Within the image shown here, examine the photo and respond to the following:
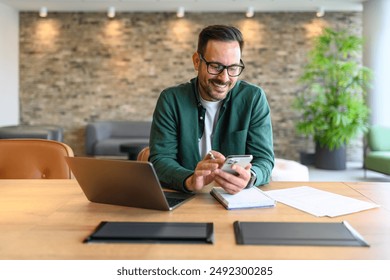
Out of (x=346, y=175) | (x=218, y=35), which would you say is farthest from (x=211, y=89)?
(x=346, y=175)

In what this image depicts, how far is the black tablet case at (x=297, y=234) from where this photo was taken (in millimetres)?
791

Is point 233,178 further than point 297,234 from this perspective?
Yes

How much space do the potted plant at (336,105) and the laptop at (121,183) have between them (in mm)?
5132

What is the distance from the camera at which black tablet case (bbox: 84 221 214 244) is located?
2.63 ft

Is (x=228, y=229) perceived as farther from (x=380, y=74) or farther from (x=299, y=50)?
(x=299, y=50)

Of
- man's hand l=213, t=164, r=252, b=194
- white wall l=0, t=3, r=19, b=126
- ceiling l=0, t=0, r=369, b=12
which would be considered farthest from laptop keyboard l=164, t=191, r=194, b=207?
white wall l=0, t=3, r=19, b=126

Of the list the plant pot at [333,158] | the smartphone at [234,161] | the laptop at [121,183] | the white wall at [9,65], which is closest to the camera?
the laptop at [121,183]

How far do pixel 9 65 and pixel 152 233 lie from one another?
6.94 m

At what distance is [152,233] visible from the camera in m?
0.84

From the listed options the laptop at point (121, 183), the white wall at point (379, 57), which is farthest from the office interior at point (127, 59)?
the laptop at point (121, 183)

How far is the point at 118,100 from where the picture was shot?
23.2 feet

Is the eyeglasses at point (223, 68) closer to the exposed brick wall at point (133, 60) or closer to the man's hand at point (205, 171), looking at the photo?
the man's hand at point (205, 171)

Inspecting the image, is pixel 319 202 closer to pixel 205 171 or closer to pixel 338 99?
pixel 205 171

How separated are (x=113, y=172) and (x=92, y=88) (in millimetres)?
6339
